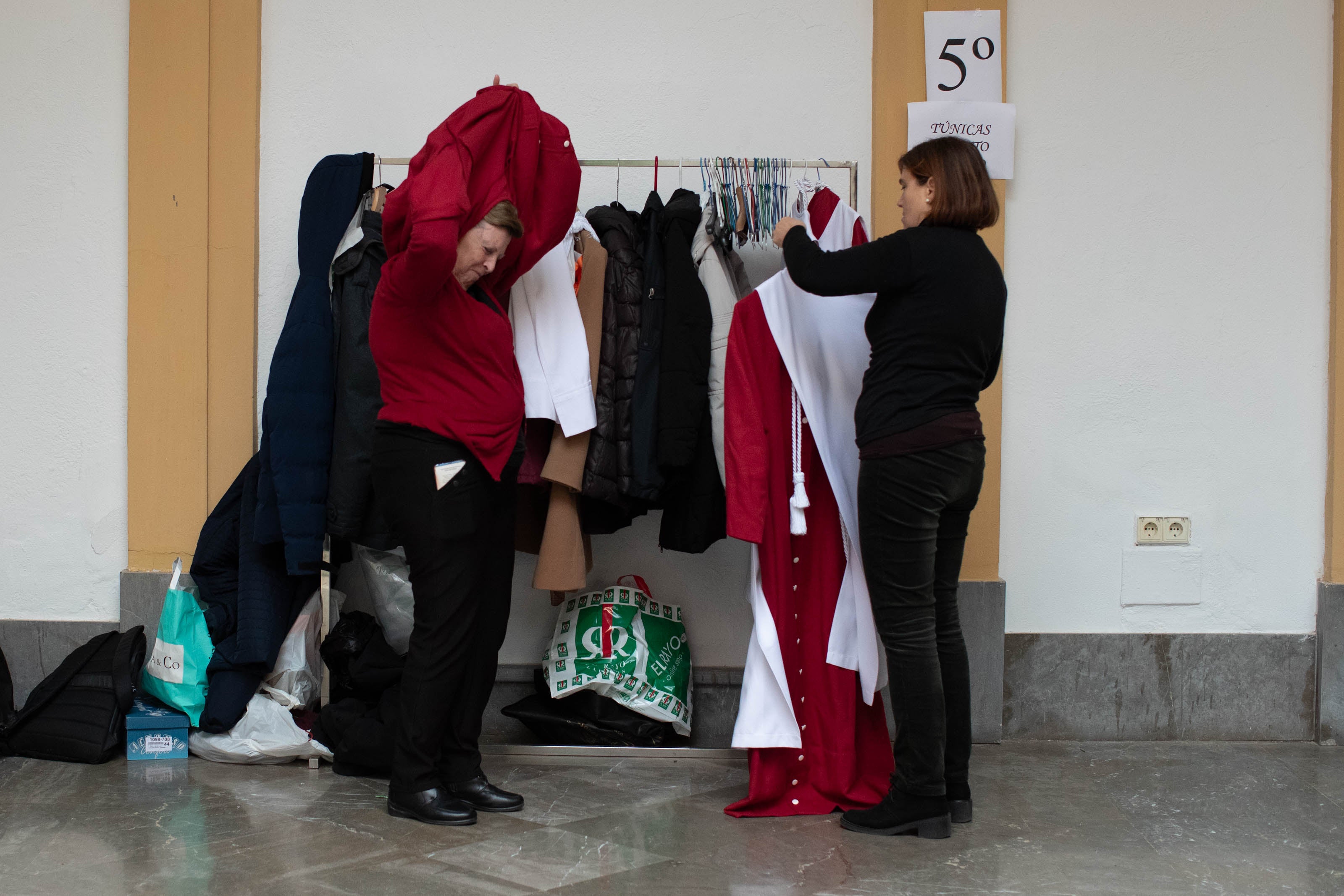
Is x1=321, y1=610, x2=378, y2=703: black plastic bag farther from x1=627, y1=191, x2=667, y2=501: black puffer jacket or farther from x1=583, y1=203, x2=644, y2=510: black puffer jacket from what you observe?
x1=627, y1=191, x2=667, y2=501: black puffer jacket

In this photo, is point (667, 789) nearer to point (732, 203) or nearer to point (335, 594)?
point (335, 594)

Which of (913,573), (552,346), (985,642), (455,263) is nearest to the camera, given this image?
(455,263)

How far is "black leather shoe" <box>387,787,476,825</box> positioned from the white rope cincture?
1.02 meters

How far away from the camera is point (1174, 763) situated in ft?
10.1

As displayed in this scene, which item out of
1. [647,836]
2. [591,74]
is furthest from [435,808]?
[591,74]

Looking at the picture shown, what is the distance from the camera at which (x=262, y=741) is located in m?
2.95

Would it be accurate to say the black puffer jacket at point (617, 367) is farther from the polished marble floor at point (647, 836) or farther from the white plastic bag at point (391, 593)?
the polished marble floor at point (647, 836)

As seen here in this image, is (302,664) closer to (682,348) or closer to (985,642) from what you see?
(682,348)

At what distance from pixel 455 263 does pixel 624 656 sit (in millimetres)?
1286

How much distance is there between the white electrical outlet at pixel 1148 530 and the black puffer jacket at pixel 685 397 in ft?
4.38

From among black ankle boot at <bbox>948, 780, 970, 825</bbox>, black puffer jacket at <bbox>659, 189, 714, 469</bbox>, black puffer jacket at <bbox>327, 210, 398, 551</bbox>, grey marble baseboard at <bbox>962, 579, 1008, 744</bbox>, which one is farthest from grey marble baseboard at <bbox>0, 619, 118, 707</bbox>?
grey marble baseboard at <bbox>962, 579, 1008, 744</bbox>

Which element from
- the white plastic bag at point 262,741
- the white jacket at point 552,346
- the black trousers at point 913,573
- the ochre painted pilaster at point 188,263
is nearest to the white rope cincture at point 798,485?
the black trousers at point 913,573

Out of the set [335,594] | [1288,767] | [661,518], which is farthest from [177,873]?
[1288,767]

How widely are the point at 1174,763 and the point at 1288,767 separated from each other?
318 millimetres
